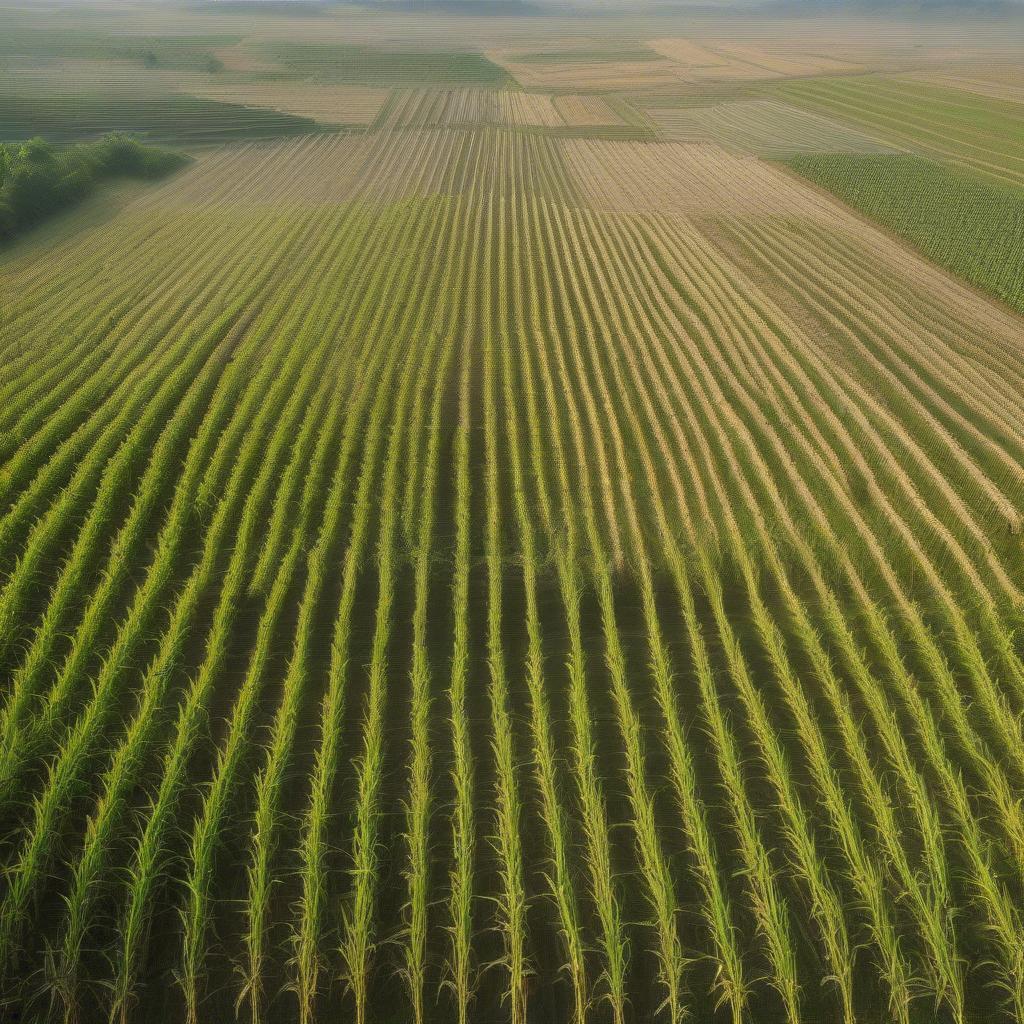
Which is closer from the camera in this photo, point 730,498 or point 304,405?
point 730,498

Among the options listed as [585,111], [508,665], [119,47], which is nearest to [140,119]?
[585,111]

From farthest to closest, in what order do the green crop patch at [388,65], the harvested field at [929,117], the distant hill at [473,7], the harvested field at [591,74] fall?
the distant hill at [473,7] < the green crop patch at [388,65] < the harvested field at [591,74] < the harvested field at [929,117]

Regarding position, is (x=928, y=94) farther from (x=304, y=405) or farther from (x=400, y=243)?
(x=304, y=405)

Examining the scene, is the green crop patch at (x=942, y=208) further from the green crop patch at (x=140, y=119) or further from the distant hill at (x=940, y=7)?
the distant hill at (x=940, y=7)

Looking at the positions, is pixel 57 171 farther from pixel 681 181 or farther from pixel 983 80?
pixel 983 80

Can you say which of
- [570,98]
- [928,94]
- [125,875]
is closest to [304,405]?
[125,875]

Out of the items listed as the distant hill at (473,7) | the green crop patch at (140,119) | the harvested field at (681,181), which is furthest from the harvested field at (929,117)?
the distant hill at (473,7)

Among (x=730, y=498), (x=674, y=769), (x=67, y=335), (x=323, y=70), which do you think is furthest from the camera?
(x=323, y=70)
